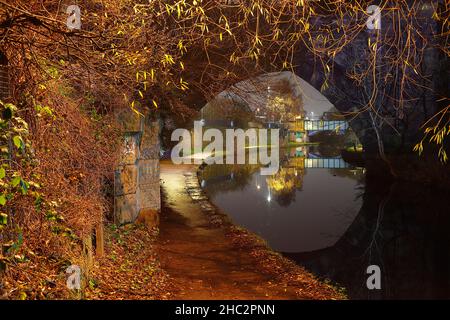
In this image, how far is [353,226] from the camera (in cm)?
1595

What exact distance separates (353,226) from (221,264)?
9102 millimetres

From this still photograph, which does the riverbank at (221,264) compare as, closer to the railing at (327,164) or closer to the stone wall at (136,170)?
the stone wall at (136,170)

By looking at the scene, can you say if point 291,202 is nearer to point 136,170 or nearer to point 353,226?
point 353,226

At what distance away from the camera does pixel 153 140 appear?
41.7 feet

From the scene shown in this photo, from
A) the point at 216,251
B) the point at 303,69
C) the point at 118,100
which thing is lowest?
the point at 216,251

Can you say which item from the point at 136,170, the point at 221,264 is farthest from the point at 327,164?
the point at 221,264

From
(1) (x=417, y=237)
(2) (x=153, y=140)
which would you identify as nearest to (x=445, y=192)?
(1) (x=417, y=237)

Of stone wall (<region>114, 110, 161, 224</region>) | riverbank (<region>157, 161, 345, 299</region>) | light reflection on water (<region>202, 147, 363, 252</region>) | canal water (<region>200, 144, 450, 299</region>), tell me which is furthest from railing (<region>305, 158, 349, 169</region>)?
stone wall (<region>114, 110, 161, 224</region>)

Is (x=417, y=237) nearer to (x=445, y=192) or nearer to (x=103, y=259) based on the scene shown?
(x=445, y=192)

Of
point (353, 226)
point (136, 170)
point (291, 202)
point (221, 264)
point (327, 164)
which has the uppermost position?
point (136, 170)

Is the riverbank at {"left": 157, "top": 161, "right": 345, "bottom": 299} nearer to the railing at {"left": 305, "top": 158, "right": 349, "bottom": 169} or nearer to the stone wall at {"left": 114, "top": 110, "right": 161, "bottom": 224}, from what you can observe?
the stone wall at {"left": 114, "top": 110, "right": 161, "bottom": 224}

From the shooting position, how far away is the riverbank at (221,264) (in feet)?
22.9

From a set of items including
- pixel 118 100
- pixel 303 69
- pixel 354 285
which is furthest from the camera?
pixel 303 69
